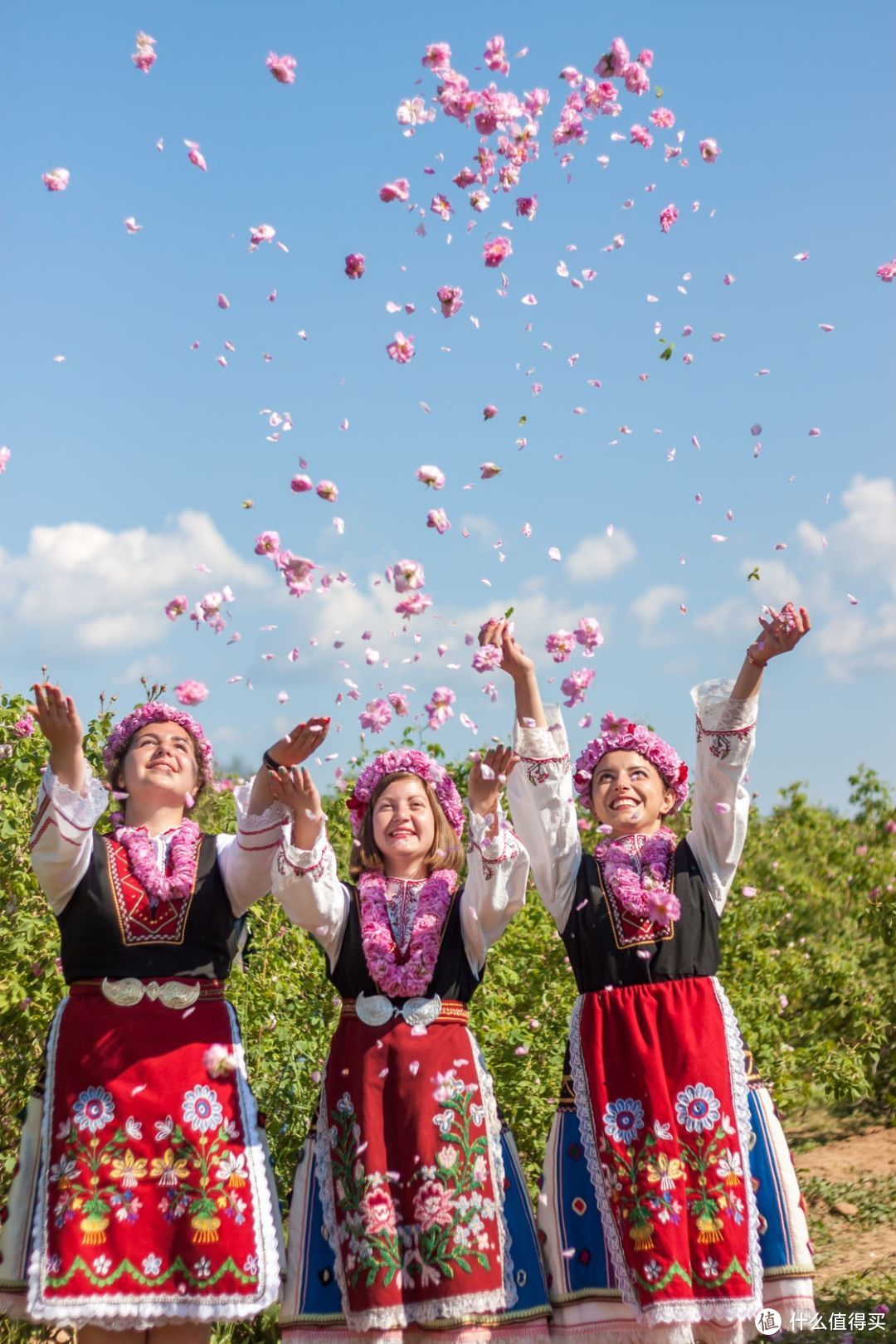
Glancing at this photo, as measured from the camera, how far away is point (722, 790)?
13.9 feet

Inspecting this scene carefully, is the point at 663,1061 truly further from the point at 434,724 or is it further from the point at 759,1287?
the point at 434,724

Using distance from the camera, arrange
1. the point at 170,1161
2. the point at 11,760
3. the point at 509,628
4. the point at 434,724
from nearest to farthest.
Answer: the point at 170,1161
the point at 509,628
the point at 434,724
the point at 11,760

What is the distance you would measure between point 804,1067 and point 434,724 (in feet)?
13.7

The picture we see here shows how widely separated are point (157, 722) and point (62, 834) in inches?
23.1

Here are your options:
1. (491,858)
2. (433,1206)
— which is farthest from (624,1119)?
(491,858)

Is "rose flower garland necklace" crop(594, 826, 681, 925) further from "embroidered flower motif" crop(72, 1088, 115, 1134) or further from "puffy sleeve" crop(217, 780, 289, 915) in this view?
"embroidered flower motif" crop(72, 1088, 115, 1134)

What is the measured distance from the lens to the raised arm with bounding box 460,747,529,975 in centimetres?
402

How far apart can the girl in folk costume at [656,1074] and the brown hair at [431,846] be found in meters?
0.23

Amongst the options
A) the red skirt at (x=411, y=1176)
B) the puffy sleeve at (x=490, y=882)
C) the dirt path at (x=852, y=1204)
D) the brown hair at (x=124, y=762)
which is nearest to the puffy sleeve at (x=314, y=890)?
the red skirt at (x=411, y=1176)

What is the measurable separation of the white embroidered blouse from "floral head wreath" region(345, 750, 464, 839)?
9.7 inches

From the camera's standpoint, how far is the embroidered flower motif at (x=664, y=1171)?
3.90 metres

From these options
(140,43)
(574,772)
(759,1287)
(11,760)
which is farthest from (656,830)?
(140,43)

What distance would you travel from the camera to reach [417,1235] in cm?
381

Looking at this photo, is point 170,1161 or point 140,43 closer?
point 170,1161
